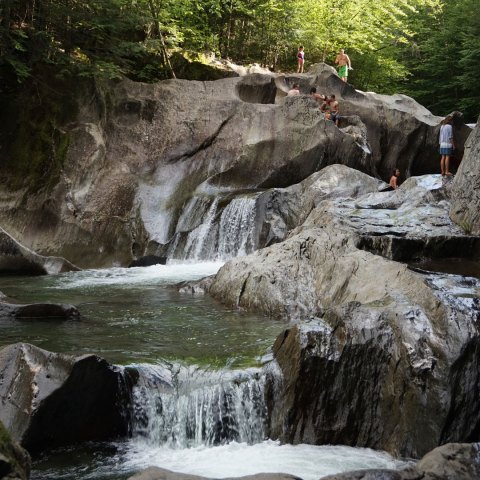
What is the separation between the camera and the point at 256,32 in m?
25.3

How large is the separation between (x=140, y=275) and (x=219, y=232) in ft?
7.79

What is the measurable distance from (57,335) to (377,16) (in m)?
24.6

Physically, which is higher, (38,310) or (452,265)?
(452,265)

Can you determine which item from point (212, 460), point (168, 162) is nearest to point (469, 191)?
point (212, 460)

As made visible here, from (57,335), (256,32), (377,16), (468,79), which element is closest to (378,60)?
(377,16)

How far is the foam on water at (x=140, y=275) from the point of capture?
13484mm

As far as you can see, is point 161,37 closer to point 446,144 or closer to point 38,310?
point 446,144

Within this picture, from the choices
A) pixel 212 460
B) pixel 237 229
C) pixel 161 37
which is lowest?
pixel 212 460

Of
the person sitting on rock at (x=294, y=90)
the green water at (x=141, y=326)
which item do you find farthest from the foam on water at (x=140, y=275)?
the person sitting on rock at (x=294, y=90)

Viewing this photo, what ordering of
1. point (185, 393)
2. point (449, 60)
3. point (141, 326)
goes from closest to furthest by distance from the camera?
point (185, 393) → point (141, 326) → point (449, 60)

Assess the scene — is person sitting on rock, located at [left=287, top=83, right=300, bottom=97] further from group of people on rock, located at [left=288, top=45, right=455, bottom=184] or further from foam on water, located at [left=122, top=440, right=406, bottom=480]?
foam on water, located at [left=122, top=440, right=406, bottom=480]

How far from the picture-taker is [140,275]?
1453cm

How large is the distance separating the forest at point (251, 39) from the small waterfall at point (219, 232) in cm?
499

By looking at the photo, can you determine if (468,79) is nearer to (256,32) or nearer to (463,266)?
(256,32)
